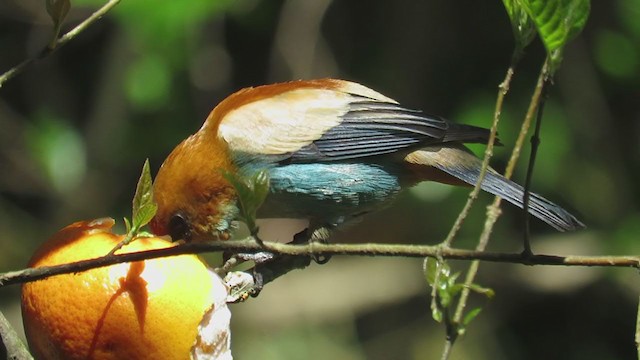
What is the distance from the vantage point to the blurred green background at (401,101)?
4.96 meters

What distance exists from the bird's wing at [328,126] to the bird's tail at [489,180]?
0.05 m

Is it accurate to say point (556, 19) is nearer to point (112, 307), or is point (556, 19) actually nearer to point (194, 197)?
point (112, 307)

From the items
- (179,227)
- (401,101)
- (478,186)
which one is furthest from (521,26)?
(401,101)

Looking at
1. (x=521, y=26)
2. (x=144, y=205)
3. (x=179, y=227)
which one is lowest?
(x=179, y=227)

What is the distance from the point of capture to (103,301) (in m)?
1.87

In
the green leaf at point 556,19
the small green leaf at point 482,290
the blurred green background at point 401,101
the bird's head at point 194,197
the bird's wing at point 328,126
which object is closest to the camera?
the green leaf at point 556,19

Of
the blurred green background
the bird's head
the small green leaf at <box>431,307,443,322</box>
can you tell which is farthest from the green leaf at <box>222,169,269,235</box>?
the blurred green background

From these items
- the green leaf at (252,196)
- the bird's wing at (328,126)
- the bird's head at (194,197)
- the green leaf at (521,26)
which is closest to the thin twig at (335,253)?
the green leaf at (252,196)

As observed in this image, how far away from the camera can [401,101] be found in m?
5.35

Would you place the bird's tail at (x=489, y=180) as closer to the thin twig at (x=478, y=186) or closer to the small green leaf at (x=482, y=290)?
the small green leaf at (x=482, y=290)

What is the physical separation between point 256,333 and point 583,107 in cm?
215

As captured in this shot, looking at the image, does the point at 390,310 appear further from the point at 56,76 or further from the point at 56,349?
the point at 56,349

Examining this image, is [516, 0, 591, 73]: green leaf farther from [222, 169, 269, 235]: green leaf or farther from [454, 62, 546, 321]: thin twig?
[222, 169, 269, 235]: green leaf

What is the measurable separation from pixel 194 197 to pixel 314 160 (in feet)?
1.40
